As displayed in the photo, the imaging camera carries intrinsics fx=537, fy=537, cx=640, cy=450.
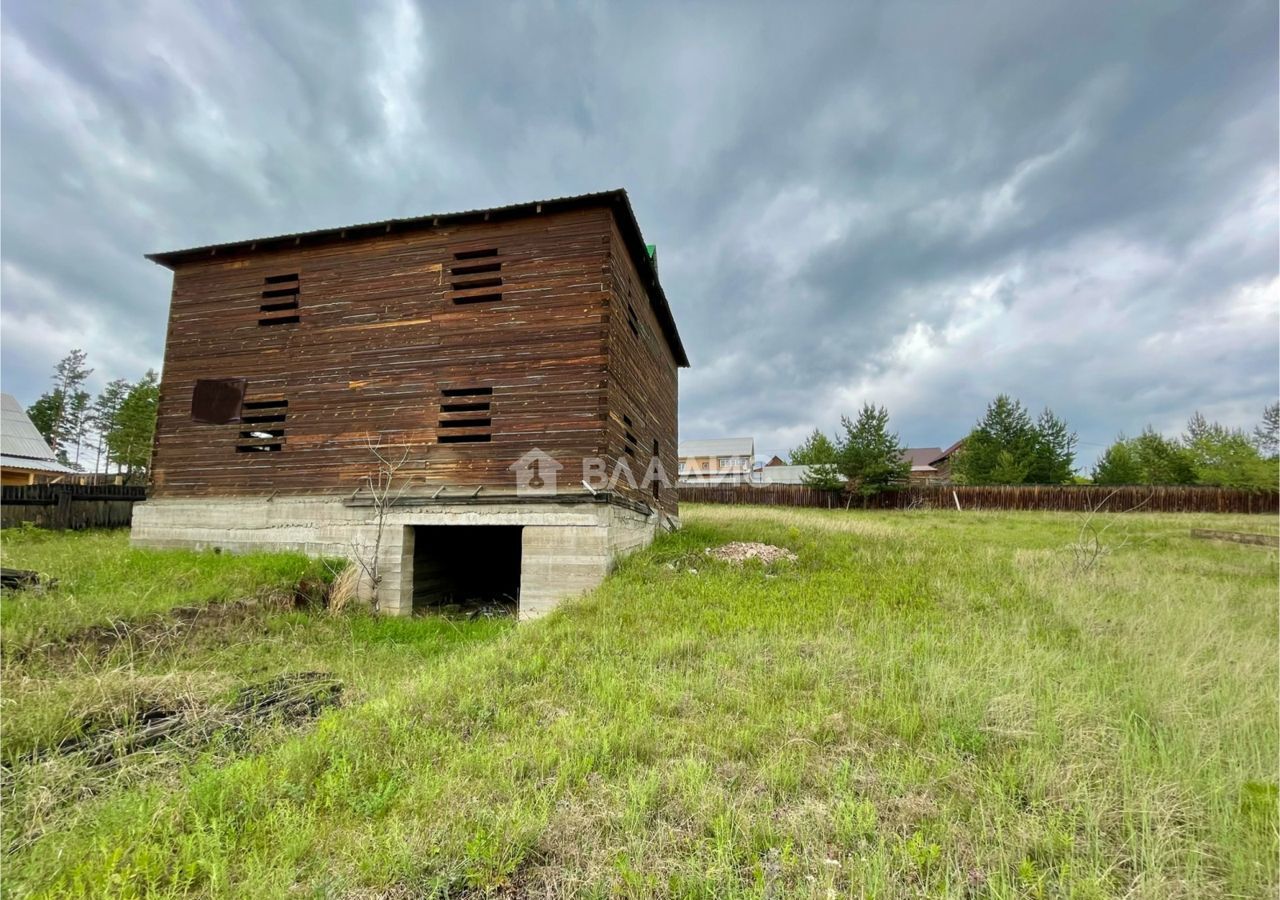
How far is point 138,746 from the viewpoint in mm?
4715

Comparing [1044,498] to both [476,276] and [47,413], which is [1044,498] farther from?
[47,413]

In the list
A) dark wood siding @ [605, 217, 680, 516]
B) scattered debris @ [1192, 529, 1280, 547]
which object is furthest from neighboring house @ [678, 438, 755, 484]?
dark wood siding @ [605, 217, 680, 516]

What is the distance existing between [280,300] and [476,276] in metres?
5.35

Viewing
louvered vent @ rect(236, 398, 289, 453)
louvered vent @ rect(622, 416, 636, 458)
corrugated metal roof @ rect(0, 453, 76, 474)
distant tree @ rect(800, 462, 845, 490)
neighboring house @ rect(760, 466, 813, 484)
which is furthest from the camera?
neighboring house @ rect(760, 466, 813, 484)

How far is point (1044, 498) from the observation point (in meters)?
33.2

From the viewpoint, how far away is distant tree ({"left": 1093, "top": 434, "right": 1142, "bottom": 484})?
44.8m

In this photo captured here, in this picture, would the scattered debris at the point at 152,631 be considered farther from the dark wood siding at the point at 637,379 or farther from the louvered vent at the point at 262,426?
the dark wood siding at the point at 637,379

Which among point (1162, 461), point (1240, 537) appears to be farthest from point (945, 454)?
point (1240, 537)

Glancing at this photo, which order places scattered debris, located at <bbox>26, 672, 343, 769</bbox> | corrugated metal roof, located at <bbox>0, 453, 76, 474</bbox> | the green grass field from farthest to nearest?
1. corrugated metal roof, located at <bbox>0, 453, 76, 474</bbox>
2. scattered debris, located at <bbox>26, 672, 343, 769</bbox>
3. the green grass field

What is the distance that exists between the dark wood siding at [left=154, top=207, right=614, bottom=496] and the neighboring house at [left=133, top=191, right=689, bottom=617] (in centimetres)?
4

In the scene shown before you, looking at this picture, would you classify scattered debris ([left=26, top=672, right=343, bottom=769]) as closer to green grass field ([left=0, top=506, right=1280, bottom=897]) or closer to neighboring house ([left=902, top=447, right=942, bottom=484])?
green grass field ([left=0, top=506, right=1280, bottom=897])

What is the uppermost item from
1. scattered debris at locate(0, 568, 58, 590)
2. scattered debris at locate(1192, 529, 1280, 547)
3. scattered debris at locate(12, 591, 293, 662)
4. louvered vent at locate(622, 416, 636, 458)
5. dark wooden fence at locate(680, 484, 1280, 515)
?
louvered vent at locate(622, 416, 636, 458)

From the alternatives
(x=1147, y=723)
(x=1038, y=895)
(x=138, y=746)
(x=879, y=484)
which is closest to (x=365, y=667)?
(x=138, y=746)

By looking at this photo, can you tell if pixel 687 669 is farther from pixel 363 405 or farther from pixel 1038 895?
pixel 363 405
